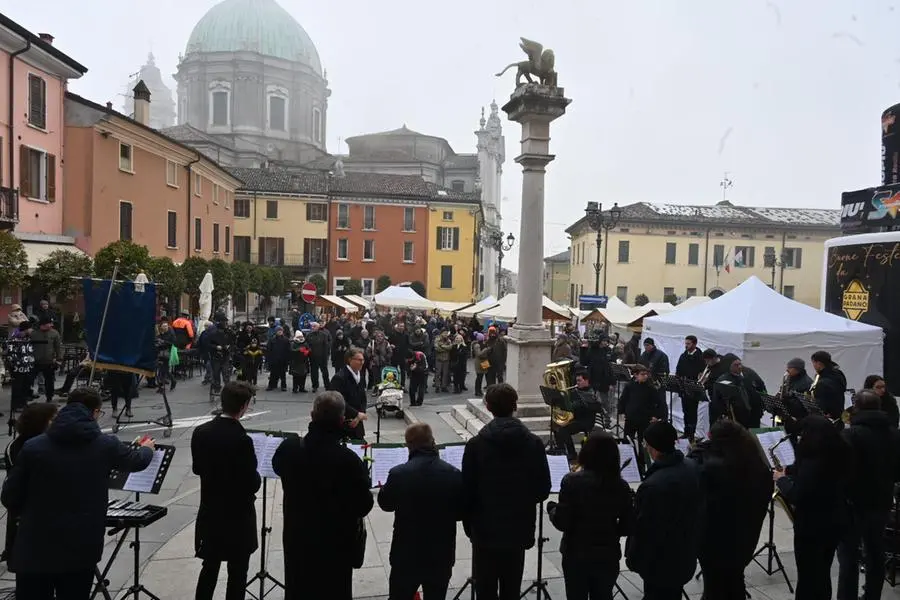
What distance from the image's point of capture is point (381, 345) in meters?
16.3

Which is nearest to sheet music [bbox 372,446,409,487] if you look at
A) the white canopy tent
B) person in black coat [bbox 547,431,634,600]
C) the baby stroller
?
person in black coat [bbox 547,431,634,600]

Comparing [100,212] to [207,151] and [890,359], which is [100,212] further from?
[207,151]

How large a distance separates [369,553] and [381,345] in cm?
992

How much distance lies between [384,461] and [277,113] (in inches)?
2790

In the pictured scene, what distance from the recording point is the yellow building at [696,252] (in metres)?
52.4

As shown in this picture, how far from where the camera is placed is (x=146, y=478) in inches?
197

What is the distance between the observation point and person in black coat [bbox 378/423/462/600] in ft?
13.6

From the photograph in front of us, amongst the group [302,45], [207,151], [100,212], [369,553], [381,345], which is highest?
[302,45]

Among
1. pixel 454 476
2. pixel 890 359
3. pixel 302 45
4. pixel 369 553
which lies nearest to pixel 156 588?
pixel 369 553

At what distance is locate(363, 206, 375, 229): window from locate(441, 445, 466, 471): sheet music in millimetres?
48383

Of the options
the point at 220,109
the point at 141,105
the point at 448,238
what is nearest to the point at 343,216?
the point at 448,238

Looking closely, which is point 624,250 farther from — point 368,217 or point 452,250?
point 368,217

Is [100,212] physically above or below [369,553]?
above

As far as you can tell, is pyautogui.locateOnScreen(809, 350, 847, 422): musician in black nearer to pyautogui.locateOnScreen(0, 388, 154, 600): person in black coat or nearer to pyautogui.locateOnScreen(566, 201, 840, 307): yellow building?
pyautogui.locateOnScreen(0, 388, 154, 600): person in black coat
